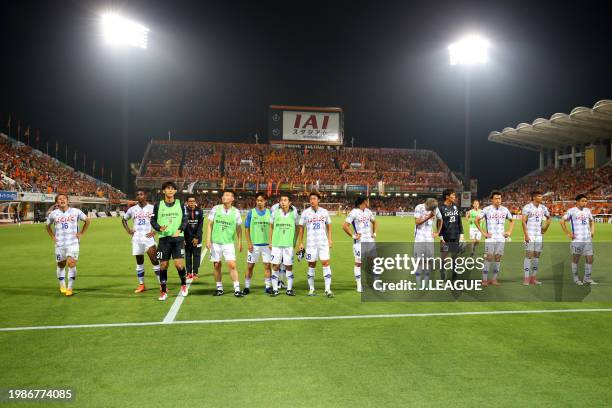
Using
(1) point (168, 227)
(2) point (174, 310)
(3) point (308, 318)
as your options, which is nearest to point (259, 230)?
(1) point (168, 227)

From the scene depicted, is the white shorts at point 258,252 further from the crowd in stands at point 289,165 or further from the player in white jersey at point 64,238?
the crowd in stands at point 289,165

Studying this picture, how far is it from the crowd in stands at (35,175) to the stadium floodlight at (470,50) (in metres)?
39.3

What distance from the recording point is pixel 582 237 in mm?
9891

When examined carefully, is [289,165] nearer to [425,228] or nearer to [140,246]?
[140,246]

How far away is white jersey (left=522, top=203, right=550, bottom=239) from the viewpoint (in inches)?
398

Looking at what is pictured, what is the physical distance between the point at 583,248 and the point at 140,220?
10.4 m

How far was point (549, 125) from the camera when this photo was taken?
52.9 meters

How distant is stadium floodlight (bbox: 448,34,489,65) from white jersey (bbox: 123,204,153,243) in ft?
91.0

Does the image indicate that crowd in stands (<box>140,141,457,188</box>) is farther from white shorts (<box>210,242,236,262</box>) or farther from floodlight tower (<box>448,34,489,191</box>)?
white shorts (<box>210,242,236,262</box>)

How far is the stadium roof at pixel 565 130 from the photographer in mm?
45750

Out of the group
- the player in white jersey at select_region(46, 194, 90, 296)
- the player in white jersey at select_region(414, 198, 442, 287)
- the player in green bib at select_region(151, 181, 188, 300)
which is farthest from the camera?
the player in white jersey at select_region(414, 198, 442, 287)

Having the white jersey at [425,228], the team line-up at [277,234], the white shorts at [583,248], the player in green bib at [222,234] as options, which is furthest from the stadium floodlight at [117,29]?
the white shorts at [583,248]

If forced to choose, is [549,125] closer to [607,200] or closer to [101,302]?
[607,200]

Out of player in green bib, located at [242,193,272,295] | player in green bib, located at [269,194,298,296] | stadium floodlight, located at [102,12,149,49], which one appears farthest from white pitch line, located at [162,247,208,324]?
stadium floodlight, located at [102,12,149,49]
